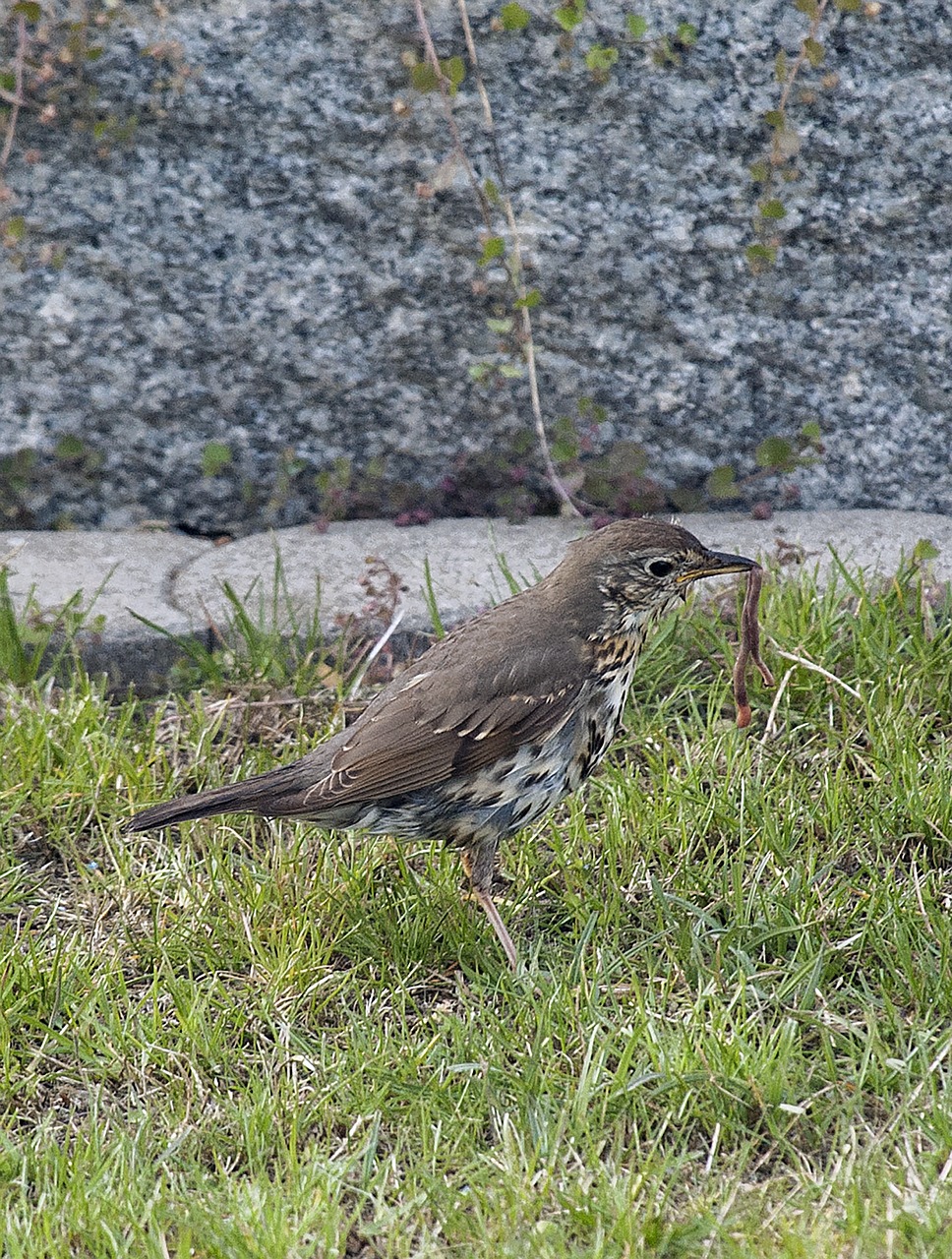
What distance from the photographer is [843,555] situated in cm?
540

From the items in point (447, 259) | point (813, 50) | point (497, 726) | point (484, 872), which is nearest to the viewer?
point (497, 726)

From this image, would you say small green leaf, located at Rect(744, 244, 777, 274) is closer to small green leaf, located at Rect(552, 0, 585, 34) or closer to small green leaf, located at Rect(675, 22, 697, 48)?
small green leaf, located at Rect(675, 22, 697, 48)

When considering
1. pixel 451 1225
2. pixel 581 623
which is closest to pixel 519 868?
pixel 581 623

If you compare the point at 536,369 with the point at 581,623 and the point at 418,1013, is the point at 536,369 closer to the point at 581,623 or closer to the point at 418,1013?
the point at 581,623

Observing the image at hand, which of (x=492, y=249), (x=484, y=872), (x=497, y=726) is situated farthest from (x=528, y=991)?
(x=492, y=249)

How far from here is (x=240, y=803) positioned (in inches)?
155

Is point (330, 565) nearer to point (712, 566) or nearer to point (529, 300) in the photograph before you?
point (529, 300)

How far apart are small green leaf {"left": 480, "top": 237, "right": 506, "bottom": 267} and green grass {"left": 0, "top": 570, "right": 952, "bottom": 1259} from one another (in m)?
1.38

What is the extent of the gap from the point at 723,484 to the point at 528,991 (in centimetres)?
246

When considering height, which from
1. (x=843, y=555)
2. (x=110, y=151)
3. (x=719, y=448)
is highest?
(x=110, y=151)

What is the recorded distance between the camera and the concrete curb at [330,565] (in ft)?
17.0

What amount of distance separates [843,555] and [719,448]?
625 mm

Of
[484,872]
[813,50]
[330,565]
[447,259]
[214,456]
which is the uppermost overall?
[813,50]

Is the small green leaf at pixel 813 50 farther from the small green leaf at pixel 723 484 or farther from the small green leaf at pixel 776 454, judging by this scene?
the small green leaf at pixel 723 484
